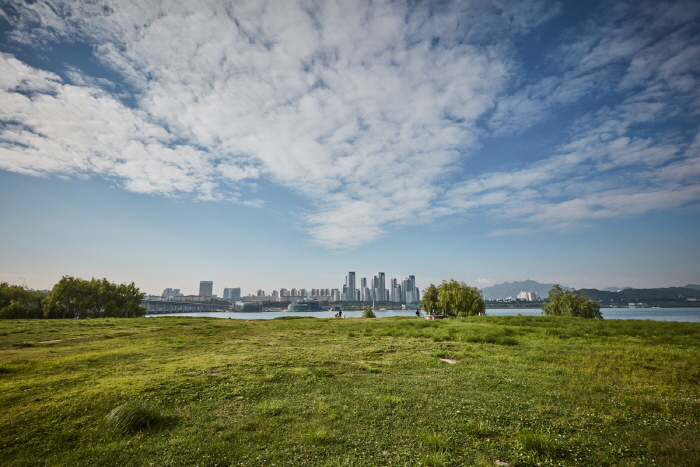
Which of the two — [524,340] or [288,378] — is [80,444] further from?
[524,340]

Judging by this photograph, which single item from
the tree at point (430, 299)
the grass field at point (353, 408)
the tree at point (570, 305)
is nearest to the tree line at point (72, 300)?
the grass field at point (353, 408)

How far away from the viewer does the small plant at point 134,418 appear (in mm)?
9281

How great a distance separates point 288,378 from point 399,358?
8489 millimetres

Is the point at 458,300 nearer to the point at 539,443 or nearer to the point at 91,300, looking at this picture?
the point at 539,443

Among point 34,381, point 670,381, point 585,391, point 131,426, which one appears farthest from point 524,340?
point 34,381

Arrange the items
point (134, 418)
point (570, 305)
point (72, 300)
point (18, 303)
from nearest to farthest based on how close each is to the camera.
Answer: point (134, 418), point (18, 303), point (72, 300), point (570, 305)

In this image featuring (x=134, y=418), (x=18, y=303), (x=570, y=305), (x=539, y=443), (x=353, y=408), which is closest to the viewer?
(x=539, y=443)

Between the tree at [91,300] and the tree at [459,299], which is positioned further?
the tree at [91,300]

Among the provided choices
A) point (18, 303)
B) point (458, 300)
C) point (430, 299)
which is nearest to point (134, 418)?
point (458, 300)

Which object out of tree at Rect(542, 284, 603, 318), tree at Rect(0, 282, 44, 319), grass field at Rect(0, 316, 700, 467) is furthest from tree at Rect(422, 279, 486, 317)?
tree at Rect(0, 282, 44, 319)

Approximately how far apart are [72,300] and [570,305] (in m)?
131

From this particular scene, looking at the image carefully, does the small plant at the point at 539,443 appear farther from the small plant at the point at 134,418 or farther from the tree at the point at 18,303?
the tree at the point at 18,303

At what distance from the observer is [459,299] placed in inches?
2633

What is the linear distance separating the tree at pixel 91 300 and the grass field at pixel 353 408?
6776 centimetres
